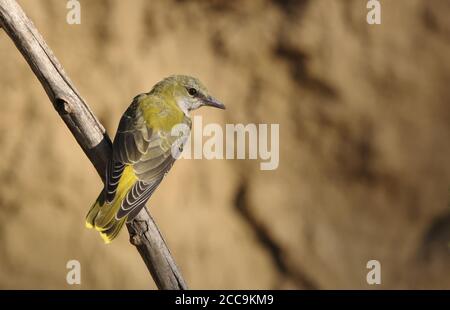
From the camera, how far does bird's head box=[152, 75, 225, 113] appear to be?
4.33 meters

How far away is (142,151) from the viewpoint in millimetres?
3857

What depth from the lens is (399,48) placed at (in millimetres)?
6375

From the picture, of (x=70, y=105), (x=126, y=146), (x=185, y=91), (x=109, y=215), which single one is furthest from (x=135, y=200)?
(x=185, y=91)

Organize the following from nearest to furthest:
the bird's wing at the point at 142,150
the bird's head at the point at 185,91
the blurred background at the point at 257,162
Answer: the bird's wing at the point at 142,150, the bird's head at the point at 185,91, the blurred background at the point at 257,162

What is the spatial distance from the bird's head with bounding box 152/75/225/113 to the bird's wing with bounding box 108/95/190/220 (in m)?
0.12

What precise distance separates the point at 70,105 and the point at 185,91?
Result: 39.1 inches

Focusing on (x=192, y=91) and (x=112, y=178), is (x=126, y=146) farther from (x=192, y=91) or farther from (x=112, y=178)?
(x=192, y=91)

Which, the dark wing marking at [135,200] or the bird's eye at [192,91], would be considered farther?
the bird's eye at [192,91]

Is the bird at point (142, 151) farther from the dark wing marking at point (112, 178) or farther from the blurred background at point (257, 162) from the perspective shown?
the blurred background at point (257, 162)

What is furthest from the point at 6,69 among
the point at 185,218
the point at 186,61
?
the point at 185,218

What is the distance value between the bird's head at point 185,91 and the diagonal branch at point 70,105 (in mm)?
794

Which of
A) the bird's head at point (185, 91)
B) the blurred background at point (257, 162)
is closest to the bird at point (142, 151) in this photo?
the bird's head at point (185, 91)

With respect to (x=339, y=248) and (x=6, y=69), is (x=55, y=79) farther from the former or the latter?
(x=339, y=248)

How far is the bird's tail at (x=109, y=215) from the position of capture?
3568mm
